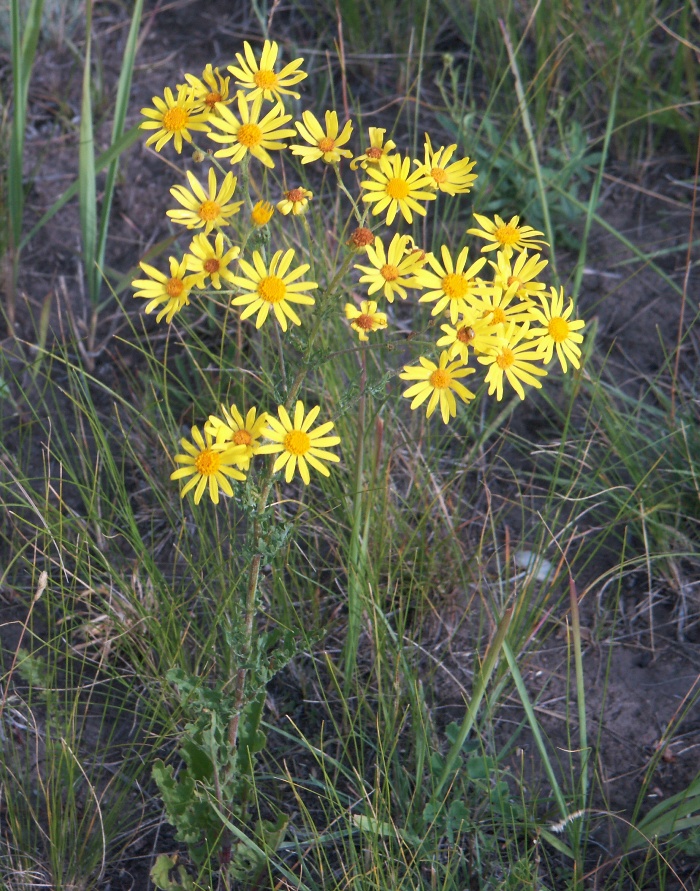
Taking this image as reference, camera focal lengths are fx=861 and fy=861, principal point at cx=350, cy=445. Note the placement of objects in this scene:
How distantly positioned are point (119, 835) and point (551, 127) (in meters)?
2.57

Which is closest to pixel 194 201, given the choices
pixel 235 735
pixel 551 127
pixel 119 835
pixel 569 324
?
pixel 569 324

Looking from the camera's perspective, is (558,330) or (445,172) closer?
(445,172)

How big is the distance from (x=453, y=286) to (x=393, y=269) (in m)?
0.10

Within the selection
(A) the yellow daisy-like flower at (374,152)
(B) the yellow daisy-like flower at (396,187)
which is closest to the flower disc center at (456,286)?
(B) the yellow daisy-like flower at (396,187)

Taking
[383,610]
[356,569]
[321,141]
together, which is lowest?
[383,610]

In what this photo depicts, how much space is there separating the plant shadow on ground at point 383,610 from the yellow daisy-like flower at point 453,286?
1.50 feet

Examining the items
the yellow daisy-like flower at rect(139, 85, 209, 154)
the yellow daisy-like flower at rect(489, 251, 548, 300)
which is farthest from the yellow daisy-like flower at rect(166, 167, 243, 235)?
the yellow daisy-like flower at rect(489, 251, 548, 300)

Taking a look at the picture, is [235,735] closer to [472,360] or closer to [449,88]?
[472,360]

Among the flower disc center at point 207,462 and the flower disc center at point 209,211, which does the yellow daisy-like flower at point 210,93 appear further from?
the flower disc center at point 207,462

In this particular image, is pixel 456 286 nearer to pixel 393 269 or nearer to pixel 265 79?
pixel 393 269

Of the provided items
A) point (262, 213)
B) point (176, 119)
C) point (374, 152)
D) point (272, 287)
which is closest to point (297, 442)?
point (272, 287)

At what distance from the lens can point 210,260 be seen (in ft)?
4.36

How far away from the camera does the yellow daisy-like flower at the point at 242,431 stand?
1.28 metres

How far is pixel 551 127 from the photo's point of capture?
9.88 feet
